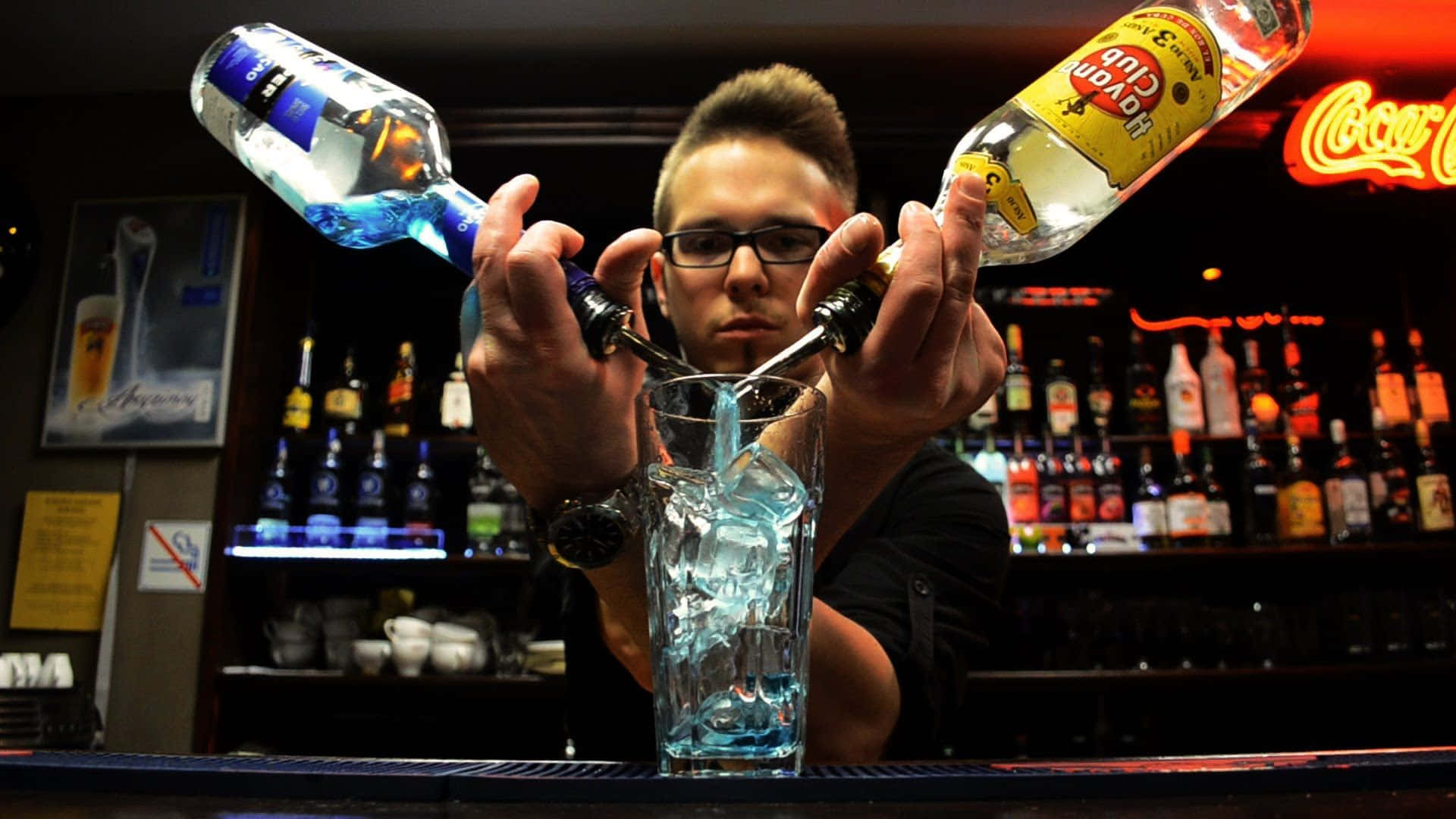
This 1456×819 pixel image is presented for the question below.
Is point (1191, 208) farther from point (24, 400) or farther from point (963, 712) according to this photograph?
point (24, 400)

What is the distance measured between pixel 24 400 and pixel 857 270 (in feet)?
10.5

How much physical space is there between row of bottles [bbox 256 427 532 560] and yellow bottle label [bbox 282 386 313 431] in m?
0.06

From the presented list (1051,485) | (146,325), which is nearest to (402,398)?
(146,325)

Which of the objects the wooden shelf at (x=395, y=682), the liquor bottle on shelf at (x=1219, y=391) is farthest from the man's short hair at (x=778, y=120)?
the liquor bottle on shelf at (x=1219, y=391)

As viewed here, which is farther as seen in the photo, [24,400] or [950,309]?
[24,400]

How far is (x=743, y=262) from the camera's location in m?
1.23

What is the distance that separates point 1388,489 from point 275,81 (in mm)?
3154

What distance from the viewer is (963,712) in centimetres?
279

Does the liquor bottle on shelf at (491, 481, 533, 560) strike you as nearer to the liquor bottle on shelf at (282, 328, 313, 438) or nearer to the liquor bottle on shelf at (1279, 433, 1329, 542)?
the liquor bottle on shelf at (282, 328, 313, 438)

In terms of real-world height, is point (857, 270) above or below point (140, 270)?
below

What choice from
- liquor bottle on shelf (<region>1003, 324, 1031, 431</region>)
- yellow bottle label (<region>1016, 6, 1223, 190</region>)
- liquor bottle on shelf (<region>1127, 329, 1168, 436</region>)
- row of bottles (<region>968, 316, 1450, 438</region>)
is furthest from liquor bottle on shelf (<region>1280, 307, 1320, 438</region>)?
yellow bottle label (<region>1016, 6, 1223, 190</region>)

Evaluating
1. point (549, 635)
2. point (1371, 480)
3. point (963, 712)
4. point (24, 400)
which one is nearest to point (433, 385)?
point (549, 635)

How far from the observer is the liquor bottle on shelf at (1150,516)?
9.38 ft

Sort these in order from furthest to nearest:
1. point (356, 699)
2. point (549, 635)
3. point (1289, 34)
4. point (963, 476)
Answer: point (356, 699)
point (549, 635)
point (963, 476)
point (1289, 34)
